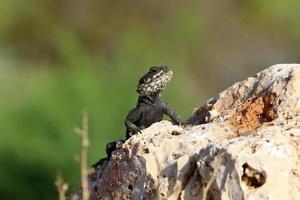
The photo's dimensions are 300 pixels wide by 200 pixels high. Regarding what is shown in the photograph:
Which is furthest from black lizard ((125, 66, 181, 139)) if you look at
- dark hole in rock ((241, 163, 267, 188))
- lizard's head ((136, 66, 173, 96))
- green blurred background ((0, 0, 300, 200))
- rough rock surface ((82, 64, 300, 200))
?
green blurred background ((0, 0, 300, 200))

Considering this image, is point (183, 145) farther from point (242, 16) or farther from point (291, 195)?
point (242, 16)

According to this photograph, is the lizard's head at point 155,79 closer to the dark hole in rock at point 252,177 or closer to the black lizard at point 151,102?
the black lizard at point 151,102

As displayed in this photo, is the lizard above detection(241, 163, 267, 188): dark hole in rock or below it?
above

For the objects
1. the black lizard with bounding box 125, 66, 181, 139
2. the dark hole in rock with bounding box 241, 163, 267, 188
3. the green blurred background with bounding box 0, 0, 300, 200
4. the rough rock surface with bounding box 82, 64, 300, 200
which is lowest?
the dark hole in rock with bounding box 241, 163, 267, 188

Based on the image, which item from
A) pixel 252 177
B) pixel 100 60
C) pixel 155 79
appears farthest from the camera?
pixel 100 60

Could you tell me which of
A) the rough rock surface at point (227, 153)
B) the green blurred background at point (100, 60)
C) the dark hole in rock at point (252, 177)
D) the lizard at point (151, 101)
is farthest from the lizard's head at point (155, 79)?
the green blurred background at point (100, 60)

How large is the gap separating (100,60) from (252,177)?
13671mm

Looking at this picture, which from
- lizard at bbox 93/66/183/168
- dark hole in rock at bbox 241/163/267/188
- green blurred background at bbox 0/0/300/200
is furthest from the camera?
green blurred background at bbox 0/0/300/200

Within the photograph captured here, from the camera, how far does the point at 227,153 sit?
514 centimetres

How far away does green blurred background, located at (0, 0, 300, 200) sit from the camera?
504 inches

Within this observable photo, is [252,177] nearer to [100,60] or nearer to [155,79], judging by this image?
[155,79]

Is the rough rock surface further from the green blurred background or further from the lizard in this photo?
the green blurred background

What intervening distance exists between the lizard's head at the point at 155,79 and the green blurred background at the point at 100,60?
3.77 meters

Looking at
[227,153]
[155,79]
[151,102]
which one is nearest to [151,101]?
[151,102]
